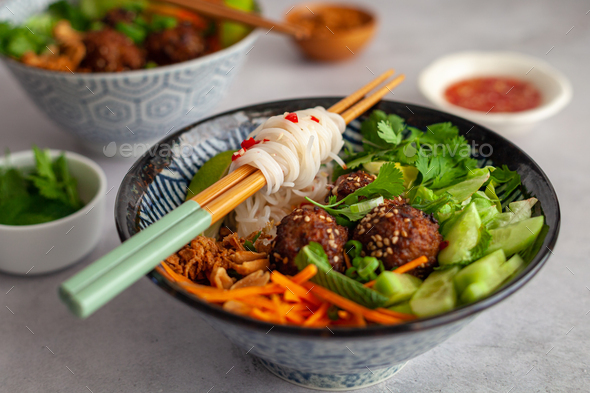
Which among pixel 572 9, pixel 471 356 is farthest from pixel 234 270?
pixel 572 9

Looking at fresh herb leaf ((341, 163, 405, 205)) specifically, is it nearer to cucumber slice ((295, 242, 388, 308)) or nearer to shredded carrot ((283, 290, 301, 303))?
cucumber slice ((295, 242, 388, 308))

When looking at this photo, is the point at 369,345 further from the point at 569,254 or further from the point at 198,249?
the point at 569,254

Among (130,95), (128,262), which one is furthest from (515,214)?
(130,95)

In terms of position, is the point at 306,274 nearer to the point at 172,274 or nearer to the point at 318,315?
the point at 318,315

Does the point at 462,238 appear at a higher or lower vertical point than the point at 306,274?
higher

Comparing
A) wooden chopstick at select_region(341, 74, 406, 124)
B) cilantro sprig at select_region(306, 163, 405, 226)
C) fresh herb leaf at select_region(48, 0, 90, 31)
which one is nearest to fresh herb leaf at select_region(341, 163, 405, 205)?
cilantro sprig at select_region(306, 163, 405, 226)
